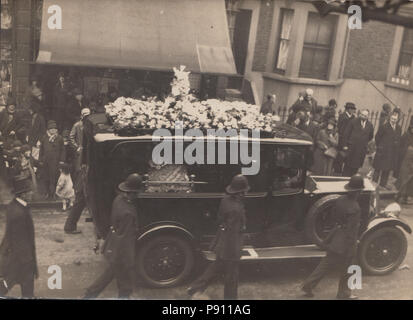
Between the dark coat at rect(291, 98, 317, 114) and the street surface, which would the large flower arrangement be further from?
the dark coat at rect(291, 98, 317, 114)

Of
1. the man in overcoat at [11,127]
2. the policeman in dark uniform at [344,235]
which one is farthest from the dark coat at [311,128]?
the man in overcoat at [11,127]

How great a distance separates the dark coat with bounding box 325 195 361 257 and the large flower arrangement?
1.41 meters

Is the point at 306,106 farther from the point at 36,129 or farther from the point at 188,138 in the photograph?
the point at 36,129

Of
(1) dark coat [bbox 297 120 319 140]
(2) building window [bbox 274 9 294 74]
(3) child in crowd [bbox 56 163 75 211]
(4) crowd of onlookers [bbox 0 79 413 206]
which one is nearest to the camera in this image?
(3) child in crowd [bbox 56 163 75 211]

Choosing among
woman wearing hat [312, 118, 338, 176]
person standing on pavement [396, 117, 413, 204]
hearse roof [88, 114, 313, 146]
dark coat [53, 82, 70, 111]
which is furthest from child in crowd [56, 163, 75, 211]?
person standing on pavement [396, 117, 413, 204]

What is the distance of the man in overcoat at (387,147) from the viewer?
10000 mm

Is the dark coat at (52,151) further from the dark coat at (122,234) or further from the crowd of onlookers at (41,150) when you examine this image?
the dark coat at (122,234)

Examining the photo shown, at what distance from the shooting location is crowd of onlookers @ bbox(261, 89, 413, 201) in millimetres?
9547

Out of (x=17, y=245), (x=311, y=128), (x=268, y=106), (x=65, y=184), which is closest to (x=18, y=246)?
(x=17, y=245)

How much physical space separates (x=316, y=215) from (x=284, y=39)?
3.49m

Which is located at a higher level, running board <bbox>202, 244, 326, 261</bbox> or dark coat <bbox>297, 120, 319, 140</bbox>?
dark coat <bbox>297, 120, 319, 140</bbox>

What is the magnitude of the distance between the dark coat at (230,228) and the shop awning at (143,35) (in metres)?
3.54

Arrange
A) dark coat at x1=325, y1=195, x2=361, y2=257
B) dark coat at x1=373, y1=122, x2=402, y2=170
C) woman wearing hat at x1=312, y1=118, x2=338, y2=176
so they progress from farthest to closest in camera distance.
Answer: dark coat at x1=373, y1=122, x2=402, y2=170 < woman wearing hat at x1=312, y1=118, x2=338, y2=176 < dark coat at x1=325, y1=195, x2=361, y2=257

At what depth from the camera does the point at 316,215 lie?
297 inches
